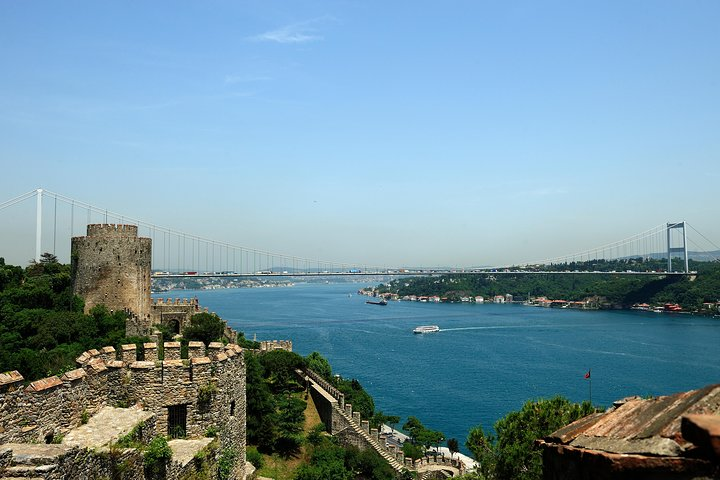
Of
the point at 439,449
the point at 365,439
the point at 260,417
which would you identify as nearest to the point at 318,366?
the point at 439,449

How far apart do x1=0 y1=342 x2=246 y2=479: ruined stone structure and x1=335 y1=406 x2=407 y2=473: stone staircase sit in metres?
12.9

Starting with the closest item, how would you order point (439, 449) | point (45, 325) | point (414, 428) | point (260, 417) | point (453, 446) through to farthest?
1. point (45, 325)
2. point (260, 417)
3. point (453, 446)
4. point (414, 428)
5. point (439, 449)

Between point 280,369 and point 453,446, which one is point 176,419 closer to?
point 280,369

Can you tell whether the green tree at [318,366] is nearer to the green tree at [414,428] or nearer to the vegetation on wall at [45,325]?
the green tree at [414,428]

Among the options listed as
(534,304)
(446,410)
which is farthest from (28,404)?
(534,304)

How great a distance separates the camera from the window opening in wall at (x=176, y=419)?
4.77 m

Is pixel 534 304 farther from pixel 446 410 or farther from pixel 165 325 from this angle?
pixel 165 325

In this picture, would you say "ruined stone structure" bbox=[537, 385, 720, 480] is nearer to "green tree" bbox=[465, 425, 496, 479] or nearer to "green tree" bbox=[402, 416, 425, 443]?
"green tree" bbox=[465, 425, 496, 479]

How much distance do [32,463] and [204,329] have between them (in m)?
15.6

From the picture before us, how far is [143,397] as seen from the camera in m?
4.70

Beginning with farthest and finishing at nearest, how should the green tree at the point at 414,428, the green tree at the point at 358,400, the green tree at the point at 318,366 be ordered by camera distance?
1. the green tree at the point at 318,366
2. the green tree at the point at 358,400
3. the green tree at the point at 414,428

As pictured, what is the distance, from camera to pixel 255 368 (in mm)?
17562

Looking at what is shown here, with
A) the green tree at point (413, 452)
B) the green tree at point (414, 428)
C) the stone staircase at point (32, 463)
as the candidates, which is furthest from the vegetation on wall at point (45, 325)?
the green tree at point (414, 428)

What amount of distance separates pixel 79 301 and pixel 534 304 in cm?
9060
